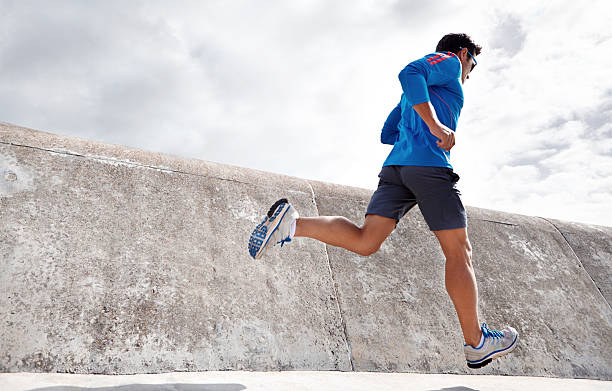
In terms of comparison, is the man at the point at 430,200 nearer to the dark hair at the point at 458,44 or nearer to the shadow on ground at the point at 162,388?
the dark hair at the point at 458,44

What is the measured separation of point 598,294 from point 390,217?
2.65 m

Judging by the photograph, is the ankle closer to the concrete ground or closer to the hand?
the concrete ground

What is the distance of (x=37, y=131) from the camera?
2.45 metres

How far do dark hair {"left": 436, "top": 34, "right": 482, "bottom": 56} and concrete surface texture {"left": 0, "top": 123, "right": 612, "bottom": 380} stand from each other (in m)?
1.35

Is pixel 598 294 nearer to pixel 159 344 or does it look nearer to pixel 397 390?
pixel 397 390

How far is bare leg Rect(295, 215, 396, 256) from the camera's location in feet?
6.83

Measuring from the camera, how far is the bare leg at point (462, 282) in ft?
6.22

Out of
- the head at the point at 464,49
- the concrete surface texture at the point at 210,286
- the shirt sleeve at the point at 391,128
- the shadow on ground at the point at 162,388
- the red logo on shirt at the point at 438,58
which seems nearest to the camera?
the shadow on ground at the point at 162,388

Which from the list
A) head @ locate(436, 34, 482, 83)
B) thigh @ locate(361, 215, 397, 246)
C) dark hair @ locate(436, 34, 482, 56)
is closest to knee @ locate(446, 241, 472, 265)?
thigh @ locate(361, 215, 397, 246)

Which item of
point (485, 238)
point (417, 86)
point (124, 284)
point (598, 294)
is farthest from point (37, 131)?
point (598, 294)

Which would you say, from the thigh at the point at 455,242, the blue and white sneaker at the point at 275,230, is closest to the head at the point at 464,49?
the thigh at the point at 455,242

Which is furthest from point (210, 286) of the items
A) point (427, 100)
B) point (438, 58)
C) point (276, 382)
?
point (438, 58)

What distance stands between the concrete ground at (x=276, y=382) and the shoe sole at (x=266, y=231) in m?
0.58

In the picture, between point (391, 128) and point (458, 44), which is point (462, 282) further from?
point (458, 44)
